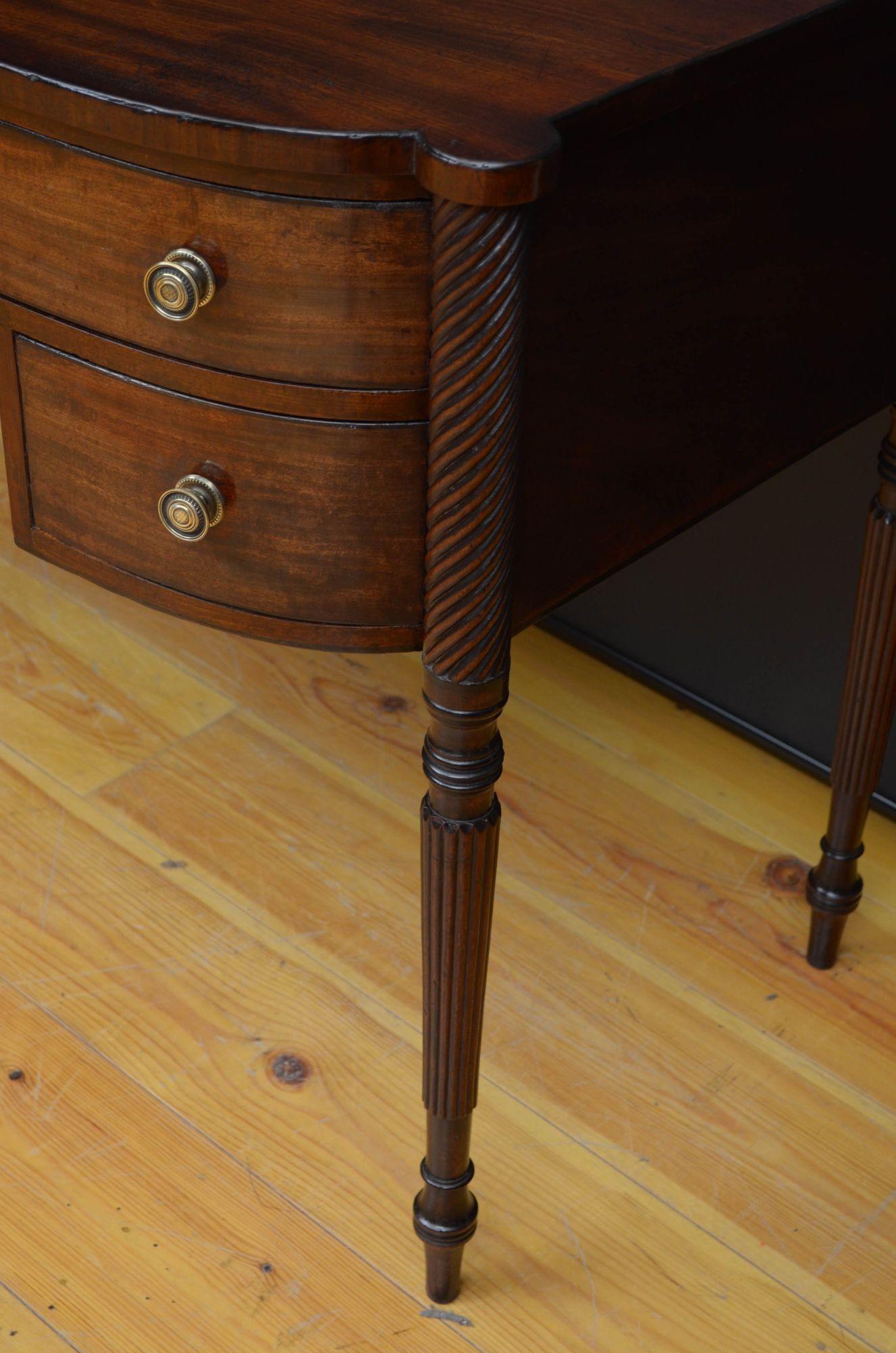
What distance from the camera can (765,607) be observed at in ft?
4.79

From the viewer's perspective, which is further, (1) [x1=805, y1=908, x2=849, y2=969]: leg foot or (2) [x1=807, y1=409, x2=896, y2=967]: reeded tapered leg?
(1) [x1=805, y1=908, x2=849, y2=969]: leg foot

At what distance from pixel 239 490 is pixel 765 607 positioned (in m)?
0.74

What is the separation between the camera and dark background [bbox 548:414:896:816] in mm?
1380

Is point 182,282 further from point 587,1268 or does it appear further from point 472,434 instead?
point 587,1268

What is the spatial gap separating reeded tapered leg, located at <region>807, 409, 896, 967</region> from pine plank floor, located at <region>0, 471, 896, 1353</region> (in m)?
0.07

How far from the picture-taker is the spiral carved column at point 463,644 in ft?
2.37

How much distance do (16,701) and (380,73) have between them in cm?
93

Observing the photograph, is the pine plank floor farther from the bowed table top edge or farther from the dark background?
the bowed table top edge

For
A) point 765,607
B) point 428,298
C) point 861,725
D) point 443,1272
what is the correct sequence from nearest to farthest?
point 428,298 → point 443,1272 → point 861,725 → point 765,607

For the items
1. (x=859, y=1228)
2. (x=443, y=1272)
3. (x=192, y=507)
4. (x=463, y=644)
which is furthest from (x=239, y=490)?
(x=859, y=1228)

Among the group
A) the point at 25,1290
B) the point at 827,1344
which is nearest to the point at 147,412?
the point at 25,1290

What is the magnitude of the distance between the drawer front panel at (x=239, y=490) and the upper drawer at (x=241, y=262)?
3cm

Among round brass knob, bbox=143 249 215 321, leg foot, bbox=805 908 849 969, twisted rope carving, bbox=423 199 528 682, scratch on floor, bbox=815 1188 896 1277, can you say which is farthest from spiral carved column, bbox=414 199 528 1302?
leg foot, bbox=805 908 849 969

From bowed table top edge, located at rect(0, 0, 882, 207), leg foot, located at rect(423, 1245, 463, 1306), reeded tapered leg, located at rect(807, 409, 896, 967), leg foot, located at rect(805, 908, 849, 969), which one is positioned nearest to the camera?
bowed table top edge, located at rect(0, 0, 882, 207)
